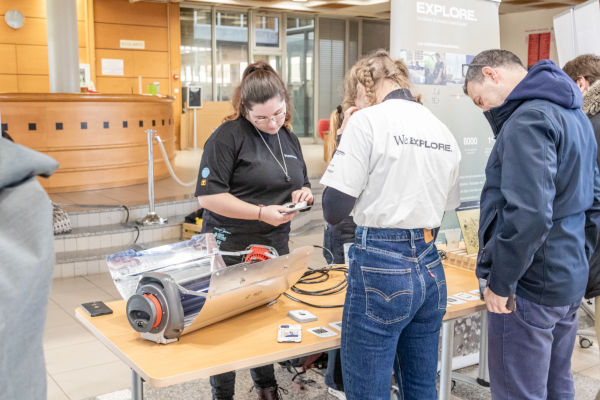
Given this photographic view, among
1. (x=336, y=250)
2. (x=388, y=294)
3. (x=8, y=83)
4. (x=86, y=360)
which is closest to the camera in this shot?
(x=388, y=294)

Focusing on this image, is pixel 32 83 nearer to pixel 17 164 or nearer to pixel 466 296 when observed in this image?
pixel 466 296

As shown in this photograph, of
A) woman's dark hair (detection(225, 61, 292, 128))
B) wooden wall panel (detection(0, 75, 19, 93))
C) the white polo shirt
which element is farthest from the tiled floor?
wooden wall panel (detection(0, 75, 19, 93))

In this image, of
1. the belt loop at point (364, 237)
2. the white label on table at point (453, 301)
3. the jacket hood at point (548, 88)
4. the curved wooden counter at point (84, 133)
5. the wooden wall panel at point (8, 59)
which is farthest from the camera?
the wooden wall panel at point (8, 59)

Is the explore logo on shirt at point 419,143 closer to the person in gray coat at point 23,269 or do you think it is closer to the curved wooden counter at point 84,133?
the person in gray coat at point 23,269

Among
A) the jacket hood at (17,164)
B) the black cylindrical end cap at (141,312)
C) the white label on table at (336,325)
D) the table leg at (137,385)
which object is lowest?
the table leg at (137,385)

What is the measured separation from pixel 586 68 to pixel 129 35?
11097mm

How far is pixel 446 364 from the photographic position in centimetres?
235

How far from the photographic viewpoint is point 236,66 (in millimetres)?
13945

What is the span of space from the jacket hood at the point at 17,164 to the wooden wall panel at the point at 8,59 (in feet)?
39.0

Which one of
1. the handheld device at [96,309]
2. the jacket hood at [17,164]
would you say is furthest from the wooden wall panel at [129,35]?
the jacket hood at [17,164]

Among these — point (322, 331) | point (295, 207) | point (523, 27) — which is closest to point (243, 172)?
point (295, 207)

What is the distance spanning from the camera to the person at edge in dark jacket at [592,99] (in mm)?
2152

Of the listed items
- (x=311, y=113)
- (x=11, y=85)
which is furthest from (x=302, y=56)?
(x=11, y=85)

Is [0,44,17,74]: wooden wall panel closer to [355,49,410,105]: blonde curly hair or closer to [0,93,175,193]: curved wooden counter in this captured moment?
[0,93,175,193]: curved wooden counter
